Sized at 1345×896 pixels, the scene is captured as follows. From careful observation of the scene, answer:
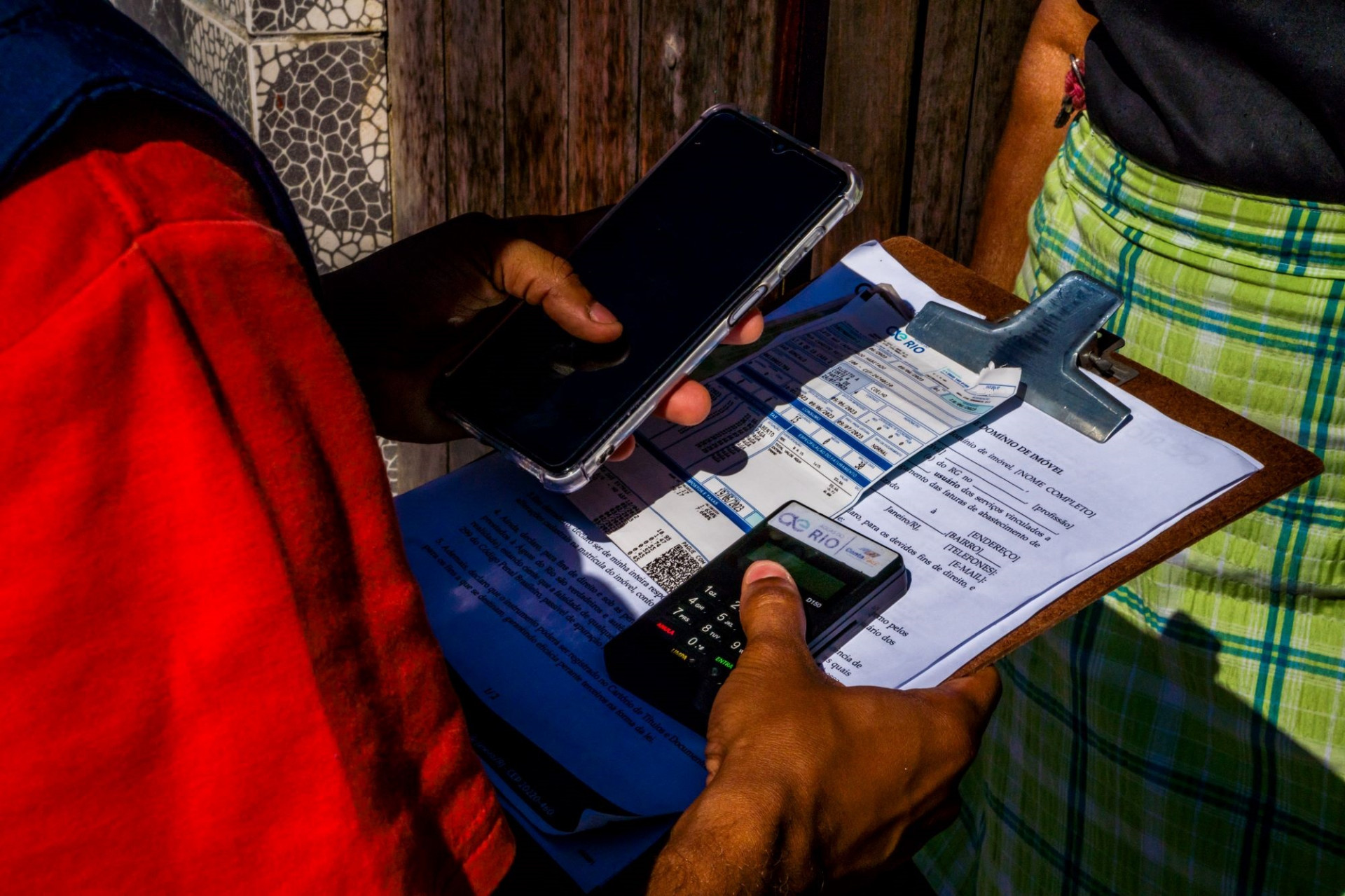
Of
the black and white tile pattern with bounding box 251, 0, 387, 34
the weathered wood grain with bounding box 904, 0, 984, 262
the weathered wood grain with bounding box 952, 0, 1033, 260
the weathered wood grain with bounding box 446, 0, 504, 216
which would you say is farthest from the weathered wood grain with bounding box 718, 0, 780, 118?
the black and white tile pattern with bounding box 251, 0, 387, 34

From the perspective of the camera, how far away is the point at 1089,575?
72 cm

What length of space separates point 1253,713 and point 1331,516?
0.72 feet

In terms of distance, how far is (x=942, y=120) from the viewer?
5.53 feet

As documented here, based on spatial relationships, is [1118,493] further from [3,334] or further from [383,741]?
[3,334]

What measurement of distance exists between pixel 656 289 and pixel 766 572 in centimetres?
28

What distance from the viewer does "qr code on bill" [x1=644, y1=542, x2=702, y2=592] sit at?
0.78 meters

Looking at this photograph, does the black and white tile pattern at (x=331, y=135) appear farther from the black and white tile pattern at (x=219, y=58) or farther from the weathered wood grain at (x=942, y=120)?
the weathered wood grain at (x=942, y=120)

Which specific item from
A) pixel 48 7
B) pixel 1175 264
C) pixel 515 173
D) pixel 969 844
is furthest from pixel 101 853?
pixel 515 173

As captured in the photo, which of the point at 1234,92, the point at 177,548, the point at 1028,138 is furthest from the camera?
the point at 1028,138

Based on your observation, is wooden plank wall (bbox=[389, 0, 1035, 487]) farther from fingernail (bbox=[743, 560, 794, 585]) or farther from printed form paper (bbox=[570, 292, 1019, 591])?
fingernail (bbox=[743, 560, 794, 585])

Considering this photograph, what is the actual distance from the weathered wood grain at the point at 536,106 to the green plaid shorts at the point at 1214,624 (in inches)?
38.6

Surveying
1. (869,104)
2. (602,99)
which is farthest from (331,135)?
(869,104)

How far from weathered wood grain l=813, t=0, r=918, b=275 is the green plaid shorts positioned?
1.62 ft

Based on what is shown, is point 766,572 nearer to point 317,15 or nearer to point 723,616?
point 723,616
